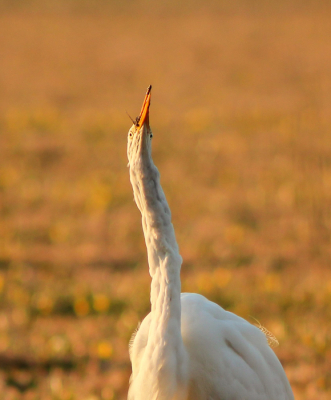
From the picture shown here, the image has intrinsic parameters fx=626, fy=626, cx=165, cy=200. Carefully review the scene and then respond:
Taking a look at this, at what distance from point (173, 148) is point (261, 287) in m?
6.23

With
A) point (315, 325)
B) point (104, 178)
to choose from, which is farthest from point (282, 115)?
point (315, 325)

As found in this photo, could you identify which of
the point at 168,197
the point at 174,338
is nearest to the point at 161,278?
the point at 174,338

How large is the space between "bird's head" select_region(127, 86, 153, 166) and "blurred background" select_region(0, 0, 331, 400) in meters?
2.22

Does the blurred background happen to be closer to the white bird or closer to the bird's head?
the white bird

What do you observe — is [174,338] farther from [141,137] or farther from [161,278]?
[141,137]

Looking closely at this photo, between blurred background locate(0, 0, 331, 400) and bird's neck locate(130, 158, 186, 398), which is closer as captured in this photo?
bird's neck locate(130, 158, 186, 398)

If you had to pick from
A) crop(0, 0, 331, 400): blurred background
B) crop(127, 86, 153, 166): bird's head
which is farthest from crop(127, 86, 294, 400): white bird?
crop(0, 0, 331, 400): blurred background

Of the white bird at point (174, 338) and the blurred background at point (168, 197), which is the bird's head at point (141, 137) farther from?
the blurred background at point (168, 197)

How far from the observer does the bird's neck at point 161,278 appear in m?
2.46

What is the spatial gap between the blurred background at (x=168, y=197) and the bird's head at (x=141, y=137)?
2.22 metres

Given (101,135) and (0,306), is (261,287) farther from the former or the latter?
(101,135)

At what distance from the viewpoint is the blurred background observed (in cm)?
493

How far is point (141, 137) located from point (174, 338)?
2.62ft

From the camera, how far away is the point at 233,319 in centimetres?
319
